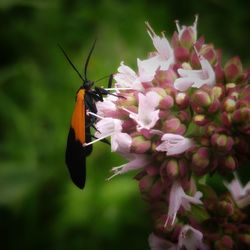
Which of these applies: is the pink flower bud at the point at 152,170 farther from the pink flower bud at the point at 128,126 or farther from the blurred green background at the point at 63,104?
the blurred green background at the point at 63,104

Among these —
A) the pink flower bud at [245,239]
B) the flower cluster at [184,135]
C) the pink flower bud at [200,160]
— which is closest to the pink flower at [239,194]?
the flower cluster at [184,135]

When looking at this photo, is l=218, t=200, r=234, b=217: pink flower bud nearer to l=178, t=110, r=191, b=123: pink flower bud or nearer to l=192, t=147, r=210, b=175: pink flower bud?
l=192, t=147, r=210, b=175: pink flower bud

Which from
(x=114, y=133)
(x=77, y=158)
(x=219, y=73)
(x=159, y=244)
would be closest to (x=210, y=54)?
(x=219, y=73)

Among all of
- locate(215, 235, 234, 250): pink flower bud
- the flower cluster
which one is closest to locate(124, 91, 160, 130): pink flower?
the flower cluster

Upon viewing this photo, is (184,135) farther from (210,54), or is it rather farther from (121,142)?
(210,54)

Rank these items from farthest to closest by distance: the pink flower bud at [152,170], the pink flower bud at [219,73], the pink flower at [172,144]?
the pink flower bud at [219,73] → the pink flower bud at [152,170] → the pink flower at [172,144]

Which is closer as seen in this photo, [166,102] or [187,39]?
[166,102]
